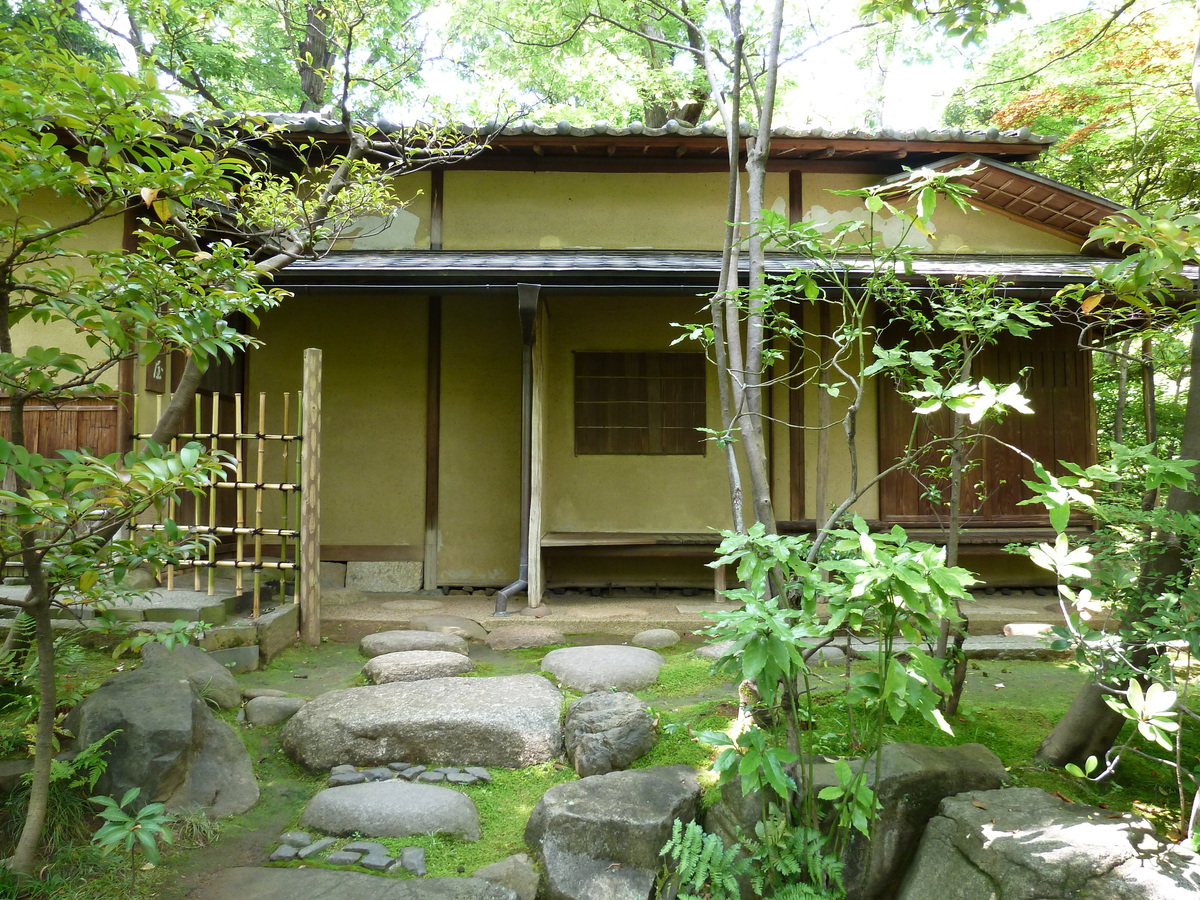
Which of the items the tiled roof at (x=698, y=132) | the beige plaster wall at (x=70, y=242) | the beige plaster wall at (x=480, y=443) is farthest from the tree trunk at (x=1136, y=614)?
the beige plaster wall at (x=70, y=242)

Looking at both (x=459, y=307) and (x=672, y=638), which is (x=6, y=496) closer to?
(x=672, y=638)

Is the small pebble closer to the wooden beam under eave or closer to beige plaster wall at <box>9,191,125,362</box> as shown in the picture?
beige plaster wall at <box>9,191,125,362</box>

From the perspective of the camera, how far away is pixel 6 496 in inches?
87.4

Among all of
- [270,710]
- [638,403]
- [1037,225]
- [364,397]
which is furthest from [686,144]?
[270,710]

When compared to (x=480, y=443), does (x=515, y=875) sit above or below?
below

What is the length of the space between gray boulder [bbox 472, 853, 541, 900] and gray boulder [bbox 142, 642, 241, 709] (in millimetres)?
2165

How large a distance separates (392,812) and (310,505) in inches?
116

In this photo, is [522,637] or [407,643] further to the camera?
[522,637]

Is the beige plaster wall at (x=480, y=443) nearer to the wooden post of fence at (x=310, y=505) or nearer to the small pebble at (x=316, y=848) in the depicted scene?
the wooden post of fence at (x=310, y=505)

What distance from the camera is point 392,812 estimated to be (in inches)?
141

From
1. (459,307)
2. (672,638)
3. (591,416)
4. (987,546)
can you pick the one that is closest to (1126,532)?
(672,638)

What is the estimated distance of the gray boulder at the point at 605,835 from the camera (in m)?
3.13

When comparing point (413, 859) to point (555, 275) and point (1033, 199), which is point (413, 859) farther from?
point (1033, 199)

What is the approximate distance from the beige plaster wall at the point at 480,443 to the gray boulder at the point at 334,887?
4.99 meters
